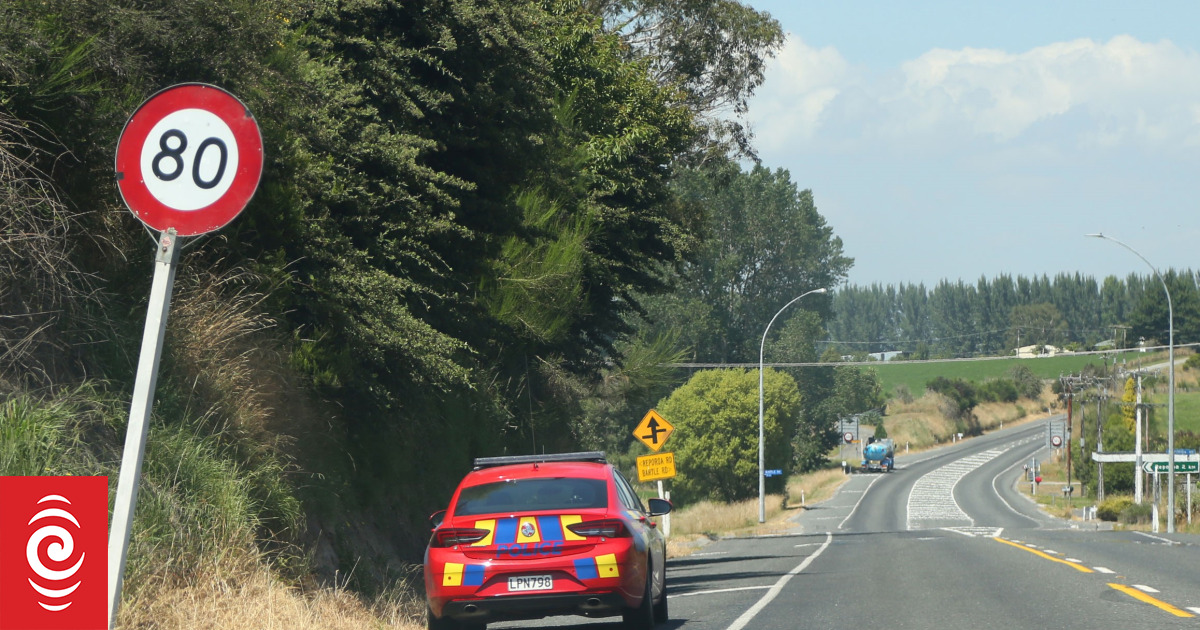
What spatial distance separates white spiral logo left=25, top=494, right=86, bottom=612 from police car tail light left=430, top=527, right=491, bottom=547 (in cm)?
543

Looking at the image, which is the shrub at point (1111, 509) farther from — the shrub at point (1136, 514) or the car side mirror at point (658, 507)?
the car side mirror at point (658, 507)

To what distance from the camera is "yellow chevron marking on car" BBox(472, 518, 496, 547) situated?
966 cm

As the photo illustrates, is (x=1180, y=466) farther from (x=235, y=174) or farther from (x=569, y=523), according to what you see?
(x=235, y=174)

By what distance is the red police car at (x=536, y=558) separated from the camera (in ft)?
31.2

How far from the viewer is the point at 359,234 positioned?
13.5m

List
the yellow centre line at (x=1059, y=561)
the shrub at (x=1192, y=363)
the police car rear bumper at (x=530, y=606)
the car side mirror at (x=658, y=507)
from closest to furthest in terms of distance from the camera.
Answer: the police car rear bumper at (x=530, y=606), the car side mirror at (x=658, y=507), the yellow centre line at (x=1059, y=561), the shrub at (x=1192, y=363)

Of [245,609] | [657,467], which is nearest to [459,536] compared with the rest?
[245,609]

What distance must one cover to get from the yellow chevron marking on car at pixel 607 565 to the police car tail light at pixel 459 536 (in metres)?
0.90

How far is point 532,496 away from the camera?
10047mm

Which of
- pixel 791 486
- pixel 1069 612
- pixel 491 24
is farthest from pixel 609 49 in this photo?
pixel 791 486

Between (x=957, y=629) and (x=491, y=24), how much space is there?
8.73 meters

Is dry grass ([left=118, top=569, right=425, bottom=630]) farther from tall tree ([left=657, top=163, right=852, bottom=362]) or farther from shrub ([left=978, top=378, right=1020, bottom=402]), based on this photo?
shrub ([left=978, top=378, right=1020, bottom=402])

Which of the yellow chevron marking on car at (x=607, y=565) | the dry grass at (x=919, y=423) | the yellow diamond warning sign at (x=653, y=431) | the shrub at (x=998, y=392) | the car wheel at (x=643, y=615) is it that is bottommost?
the dry grass at (x=919, y=423)

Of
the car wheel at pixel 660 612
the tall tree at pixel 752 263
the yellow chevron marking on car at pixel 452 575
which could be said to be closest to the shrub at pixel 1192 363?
the tall tree at pixel 752 263
